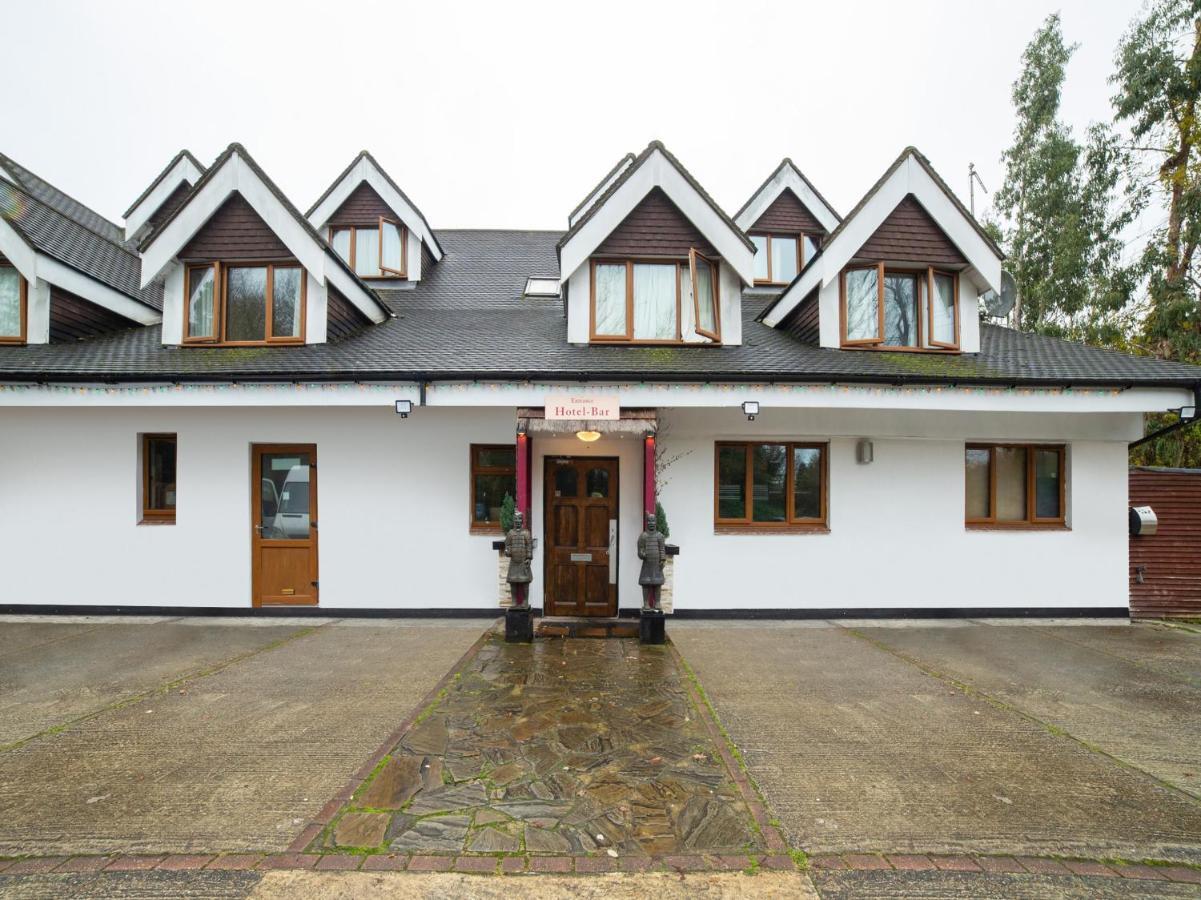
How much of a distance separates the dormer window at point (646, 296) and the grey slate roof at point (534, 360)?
0.44m

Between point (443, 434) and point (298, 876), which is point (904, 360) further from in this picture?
point (298, 876)

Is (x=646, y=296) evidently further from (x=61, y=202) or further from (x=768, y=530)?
(x=61, y=202)

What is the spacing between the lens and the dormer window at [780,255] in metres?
11.9

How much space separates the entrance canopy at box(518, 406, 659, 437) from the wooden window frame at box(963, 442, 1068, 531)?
5029 millimetres

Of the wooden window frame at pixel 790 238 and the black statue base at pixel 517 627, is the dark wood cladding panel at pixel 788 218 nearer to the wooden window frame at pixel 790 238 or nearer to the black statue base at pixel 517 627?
the wooden window frame at pixel 790 238

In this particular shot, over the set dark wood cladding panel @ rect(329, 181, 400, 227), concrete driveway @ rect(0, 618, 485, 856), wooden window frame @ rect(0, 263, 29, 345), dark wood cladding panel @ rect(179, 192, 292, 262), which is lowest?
concrete driveway @ rect(0, 618, 485, 856)

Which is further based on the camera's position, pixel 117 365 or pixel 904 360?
pixel 904 360

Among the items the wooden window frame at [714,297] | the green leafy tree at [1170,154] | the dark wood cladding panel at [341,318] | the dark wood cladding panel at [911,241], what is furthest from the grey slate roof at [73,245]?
the green leafy tree at [1170,154]

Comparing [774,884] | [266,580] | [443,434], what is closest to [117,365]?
[266,580]

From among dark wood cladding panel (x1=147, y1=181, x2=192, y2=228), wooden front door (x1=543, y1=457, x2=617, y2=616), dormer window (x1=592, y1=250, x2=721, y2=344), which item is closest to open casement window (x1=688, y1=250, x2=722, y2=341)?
dormer window (x1=592, y1=250, x2=721, y2=344)

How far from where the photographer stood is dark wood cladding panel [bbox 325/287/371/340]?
8.45 metres

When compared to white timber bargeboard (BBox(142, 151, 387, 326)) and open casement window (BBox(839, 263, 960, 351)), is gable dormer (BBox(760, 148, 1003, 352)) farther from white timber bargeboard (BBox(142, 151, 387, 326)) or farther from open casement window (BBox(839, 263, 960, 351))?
white timber bargeboard (BBox(142, 151, 387, 326))

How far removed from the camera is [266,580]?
26.1ft

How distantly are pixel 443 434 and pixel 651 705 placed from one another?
15.6ft
